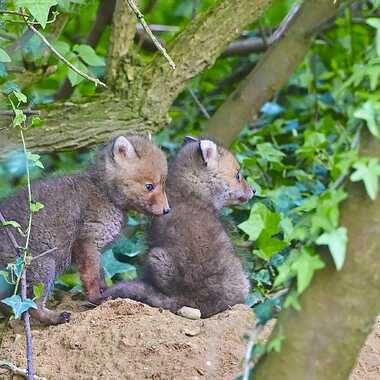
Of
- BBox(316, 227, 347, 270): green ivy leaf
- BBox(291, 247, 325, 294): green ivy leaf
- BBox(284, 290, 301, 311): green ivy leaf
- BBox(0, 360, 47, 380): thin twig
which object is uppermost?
BBox(316, 227, 347, 270): green ivy leaf

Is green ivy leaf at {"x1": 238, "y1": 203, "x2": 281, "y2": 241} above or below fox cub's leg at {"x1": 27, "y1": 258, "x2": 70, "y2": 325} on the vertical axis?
above

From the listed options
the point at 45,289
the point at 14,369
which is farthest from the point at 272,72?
the point at 14,369

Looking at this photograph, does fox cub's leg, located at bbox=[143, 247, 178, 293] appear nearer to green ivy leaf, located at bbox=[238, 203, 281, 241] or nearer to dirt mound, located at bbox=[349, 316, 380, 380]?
green ivy leaf, located at bbox=[238, 203, 281, 241]

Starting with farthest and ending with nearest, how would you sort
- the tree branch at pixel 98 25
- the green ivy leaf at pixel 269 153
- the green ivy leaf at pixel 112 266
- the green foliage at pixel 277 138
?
the tree branch at pixel 98 25, the green ivy leaf at pixel 269 153, the green ivy leaf at pixel 112 266, the green foliage at pixel 277 138

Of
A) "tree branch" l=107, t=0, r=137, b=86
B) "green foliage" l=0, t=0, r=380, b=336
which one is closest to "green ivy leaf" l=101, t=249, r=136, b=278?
"green foliage" l=0, t=0, r=380, b=336

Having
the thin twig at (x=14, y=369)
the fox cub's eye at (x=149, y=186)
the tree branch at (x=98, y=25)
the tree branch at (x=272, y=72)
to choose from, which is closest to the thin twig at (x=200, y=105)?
the tree branch at (x=272, y=72)

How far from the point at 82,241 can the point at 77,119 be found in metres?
1.08

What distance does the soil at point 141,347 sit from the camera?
16.4 feet

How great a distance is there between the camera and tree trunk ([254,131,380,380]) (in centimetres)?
357

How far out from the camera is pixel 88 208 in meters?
6.38

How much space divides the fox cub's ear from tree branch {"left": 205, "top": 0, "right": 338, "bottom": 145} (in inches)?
69.9

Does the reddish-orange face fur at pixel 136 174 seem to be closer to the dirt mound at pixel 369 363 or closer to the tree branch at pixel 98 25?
the dirt mound at pixel 369 363

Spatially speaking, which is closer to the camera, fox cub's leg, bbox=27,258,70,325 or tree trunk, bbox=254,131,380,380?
tree trunk, bbox=254,131,380,380

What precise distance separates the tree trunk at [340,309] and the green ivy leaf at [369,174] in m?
0.11
